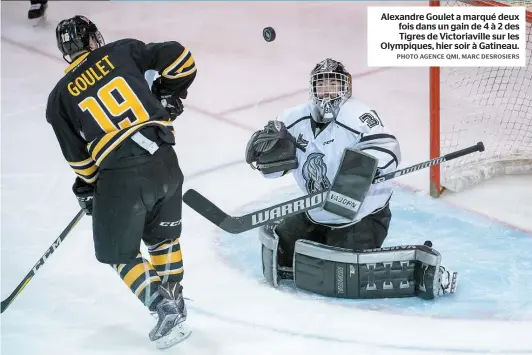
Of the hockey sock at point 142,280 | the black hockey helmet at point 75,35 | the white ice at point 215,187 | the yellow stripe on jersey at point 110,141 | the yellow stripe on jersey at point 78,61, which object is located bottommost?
the white ice at point 215,187

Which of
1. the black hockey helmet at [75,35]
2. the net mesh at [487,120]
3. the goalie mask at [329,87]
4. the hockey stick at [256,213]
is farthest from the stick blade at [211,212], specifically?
the net mesh at [487,120]

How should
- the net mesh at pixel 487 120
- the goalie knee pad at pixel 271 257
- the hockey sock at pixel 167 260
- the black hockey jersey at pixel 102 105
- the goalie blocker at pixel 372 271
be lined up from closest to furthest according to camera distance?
the black hockey jersey at pixel 102 105 → the hockey sock at pixel 167 260 → the goalie blocker at pixel 372 271 → the goalie knee pad at pixel 271 257 → the net mesh at pixel 487 120

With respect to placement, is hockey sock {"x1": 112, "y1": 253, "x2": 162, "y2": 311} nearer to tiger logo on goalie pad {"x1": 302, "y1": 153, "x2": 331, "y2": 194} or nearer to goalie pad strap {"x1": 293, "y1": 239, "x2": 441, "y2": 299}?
goalie pad strap {"x1": 293, "y1": 239, "x2": 441, "y2": 299}

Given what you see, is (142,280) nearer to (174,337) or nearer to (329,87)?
(174,337)

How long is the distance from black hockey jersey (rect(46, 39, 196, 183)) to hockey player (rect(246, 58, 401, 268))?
1.45 feet

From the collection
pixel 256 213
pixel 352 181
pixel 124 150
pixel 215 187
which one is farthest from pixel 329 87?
pixel 215 187

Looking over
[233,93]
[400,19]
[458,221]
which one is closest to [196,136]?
[233,93]

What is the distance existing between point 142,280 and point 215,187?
145 centimetres

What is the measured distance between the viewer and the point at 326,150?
3.82 meters

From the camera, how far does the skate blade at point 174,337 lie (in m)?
3.60

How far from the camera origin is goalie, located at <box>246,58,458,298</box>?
3.71m

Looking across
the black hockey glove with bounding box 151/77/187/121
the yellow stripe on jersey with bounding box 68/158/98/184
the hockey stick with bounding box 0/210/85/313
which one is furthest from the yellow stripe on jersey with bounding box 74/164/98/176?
the black hockey glove with bounding box 151/77/187/121

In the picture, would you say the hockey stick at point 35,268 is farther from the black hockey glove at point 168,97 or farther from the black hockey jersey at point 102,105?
the black hockey glove at point 168,97

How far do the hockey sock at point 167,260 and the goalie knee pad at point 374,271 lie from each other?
0.43m
